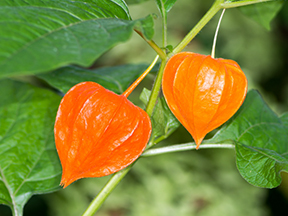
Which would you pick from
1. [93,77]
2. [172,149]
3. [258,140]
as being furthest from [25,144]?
[258,140]

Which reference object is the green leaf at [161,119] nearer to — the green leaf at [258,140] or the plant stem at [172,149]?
the plant stem at [172,149]

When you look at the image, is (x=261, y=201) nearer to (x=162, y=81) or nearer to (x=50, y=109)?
(x=50, y=109)

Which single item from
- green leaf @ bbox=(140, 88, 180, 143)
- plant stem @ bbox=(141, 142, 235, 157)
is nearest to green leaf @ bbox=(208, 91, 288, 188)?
plant stem @ bbox=(141, 142, 235, 157)

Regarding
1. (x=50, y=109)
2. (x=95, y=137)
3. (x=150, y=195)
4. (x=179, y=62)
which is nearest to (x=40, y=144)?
(x=50, y=109)

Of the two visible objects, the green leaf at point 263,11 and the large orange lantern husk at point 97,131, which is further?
the green leaf at point 263,11

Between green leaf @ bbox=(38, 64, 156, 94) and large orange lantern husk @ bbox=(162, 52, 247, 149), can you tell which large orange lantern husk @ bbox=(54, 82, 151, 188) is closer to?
large orange lantern husk @ bbox=(162, 52, 247, 149)

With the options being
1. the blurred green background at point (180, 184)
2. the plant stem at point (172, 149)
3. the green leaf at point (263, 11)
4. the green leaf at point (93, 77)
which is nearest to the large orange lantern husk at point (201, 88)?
the plant stem at point (172, 149)

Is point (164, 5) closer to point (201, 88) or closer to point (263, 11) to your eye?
point (201, 88)
